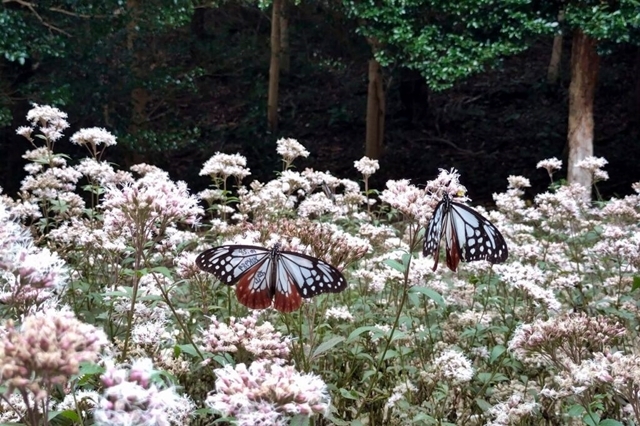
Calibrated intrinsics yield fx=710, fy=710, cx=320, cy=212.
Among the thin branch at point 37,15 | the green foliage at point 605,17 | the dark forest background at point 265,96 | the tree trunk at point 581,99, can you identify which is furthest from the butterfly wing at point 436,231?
the thin branch at point 37,15

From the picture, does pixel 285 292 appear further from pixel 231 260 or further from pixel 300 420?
pixel 300 420

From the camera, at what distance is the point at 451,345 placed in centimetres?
359

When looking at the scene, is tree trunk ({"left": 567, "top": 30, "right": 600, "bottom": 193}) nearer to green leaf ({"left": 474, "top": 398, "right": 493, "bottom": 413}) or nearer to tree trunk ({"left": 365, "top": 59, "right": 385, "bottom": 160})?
tree trunk ({"left": 365, "top": 59, "right": 385, "bottom": 160})

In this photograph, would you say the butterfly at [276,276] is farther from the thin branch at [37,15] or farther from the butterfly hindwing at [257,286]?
the thin branch at [37,15]

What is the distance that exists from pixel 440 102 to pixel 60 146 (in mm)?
12798

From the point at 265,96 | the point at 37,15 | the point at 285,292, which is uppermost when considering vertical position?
the point at 265,96

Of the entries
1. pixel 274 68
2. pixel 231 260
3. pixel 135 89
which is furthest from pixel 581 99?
pixel 231 260

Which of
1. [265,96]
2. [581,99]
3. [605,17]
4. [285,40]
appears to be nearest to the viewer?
[605,17]

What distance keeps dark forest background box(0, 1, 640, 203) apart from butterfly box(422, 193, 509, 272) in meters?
8.90

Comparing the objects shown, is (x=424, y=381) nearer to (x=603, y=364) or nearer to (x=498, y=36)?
(x=603, y=364)

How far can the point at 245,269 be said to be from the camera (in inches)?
111

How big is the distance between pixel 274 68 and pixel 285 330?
57.5 ft

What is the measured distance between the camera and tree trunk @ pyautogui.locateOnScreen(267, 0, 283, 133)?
63.5ft

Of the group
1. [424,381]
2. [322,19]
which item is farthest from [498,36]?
[424,381]
